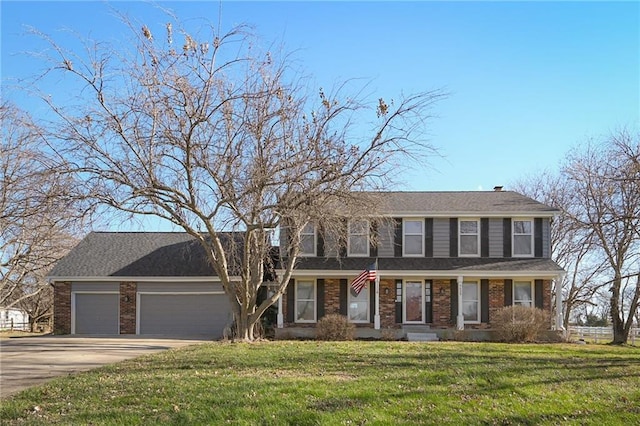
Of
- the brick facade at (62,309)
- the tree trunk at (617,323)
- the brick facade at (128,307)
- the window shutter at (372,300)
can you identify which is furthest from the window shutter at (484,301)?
the brick facade at (62,309)

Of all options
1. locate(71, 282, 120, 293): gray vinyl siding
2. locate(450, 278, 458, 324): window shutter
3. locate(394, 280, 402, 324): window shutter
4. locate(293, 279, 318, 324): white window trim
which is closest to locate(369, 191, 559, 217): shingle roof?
locate(450, 278, 458, 324): window shutter

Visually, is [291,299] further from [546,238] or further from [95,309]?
[546,238]

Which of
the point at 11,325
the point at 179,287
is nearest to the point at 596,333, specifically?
the point at 179,287

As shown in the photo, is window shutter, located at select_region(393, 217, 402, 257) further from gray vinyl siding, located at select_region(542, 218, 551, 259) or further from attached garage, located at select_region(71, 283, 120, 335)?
attached garage, located at select_region(71, 283, 120, 335)

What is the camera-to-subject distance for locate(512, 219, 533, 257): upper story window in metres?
27.4

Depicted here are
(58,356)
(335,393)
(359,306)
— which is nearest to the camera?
(335,393)

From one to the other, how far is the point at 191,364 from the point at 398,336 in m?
13.3

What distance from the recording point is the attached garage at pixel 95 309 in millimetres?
28094

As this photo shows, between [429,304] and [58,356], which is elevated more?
[429,304]

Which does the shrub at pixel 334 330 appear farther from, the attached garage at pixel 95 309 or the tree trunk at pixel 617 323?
the tree trunk at pixel 617 323

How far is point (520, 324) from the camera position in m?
23.6

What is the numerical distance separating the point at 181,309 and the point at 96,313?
11.7ft

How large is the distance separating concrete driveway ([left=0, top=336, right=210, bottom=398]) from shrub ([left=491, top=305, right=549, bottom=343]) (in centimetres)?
1116

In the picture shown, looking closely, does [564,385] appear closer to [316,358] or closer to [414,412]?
[414,412]
